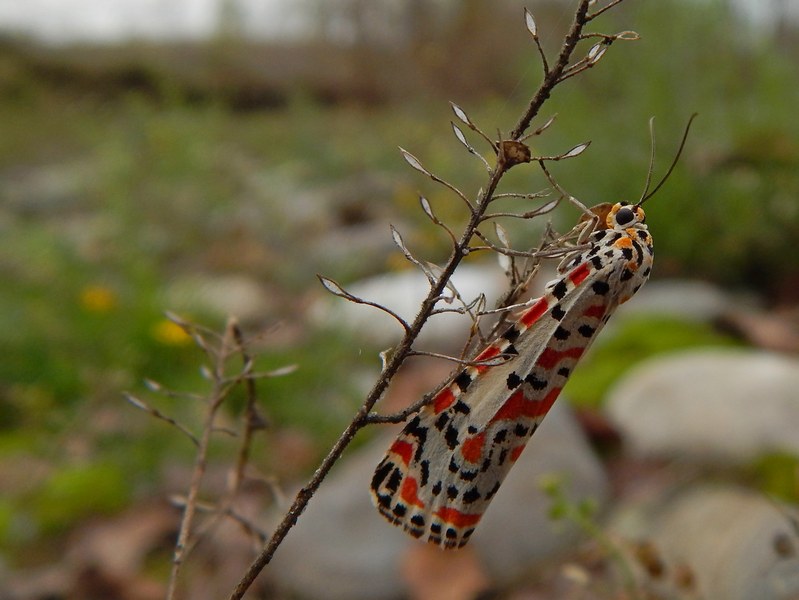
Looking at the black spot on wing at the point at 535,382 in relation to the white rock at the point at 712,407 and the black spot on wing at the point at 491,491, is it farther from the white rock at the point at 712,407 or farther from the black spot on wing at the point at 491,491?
the white rock at the point at 712,407

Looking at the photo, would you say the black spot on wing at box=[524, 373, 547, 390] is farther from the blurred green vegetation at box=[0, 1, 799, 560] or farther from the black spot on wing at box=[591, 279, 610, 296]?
the blurred green vegetation at box=[0, 1, 799, 560]

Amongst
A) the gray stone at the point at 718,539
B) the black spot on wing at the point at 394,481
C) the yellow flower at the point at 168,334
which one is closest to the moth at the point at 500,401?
the black spot on wing at the point at 394,481

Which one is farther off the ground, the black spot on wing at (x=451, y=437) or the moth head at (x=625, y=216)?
the moth head at (x=625, y=216)

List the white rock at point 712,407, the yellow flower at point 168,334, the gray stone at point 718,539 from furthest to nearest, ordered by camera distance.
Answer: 1. the yellow flower at point 168,334
2. the white rock at point 712,407
3. the gray stone at point 718,539

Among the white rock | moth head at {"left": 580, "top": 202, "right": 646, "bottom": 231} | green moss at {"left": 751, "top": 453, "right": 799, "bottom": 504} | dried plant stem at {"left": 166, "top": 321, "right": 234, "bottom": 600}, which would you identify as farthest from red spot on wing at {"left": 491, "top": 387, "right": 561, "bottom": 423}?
the white rock

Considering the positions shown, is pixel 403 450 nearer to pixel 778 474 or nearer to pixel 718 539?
pixel 718 539

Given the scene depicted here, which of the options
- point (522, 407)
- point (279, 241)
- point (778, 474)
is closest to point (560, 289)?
point (522, 407)

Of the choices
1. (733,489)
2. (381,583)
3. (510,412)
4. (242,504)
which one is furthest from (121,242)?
(510,412)
